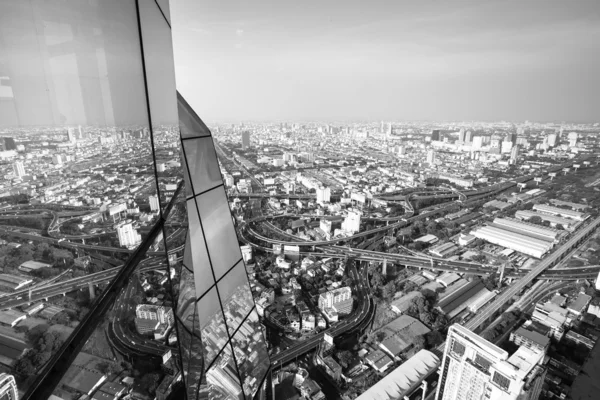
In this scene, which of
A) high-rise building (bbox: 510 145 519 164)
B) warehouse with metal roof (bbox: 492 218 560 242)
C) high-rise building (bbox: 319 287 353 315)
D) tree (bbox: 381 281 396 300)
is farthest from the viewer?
high-rise building (bbox: 510 145 519 164)

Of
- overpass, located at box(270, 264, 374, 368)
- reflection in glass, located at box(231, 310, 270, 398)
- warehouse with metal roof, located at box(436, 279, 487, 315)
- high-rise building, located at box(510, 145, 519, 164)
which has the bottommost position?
overpass, located at box(270, 264, 374, 368)

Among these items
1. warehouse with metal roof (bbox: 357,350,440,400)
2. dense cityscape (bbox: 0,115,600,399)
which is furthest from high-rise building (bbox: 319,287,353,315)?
warehouse with metal roof (bbox: 357,350,440,400)

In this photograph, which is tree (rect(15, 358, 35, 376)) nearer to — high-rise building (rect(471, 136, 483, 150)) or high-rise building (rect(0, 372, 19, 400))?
high-rise building (rect(0, 372, 19, 400))

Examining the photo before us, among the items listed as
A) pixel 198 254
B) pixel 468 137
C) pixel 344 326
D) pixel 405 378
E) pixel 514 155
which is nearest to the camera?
pixel 198 254

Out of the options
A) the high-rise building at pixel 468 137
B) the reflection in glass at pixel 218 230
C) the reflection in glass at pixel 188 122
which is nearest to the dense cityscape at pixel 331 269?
the reflection in glass at pixel 218 230

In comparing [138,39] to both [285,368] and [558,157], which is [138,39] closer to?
[285,368]

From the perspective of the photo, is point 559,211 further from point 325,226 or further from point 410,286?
point 325,226

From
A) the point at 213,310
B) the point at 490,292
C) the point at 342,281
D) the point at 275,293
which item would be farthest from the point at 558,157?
the point at 213,310

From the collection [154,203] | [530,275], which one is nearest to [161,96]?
[154,203]
